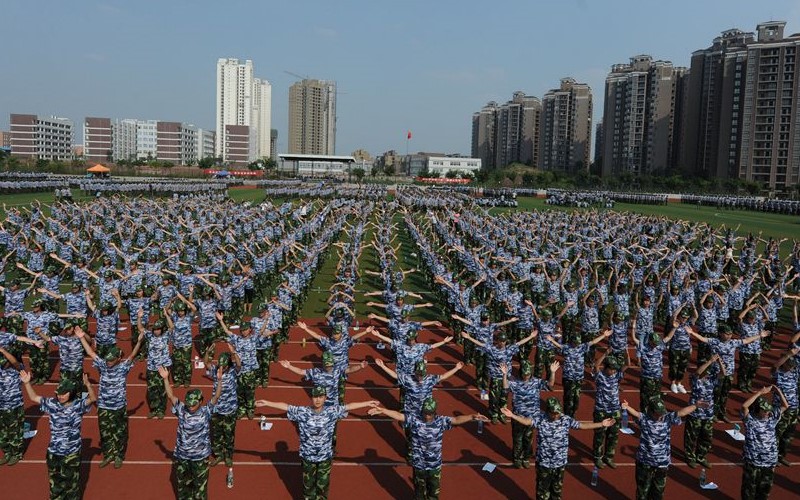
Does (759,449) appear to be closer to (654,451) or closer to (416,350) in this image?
(654,451)

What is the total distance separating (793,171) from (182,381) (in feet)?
324

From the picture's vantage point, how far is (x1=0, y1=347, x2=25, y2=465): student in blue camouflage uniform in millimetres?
8227

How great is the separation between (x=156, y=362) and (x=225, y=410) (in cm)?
222

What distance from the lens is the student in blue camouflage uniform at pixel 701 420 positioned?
8.52 meters

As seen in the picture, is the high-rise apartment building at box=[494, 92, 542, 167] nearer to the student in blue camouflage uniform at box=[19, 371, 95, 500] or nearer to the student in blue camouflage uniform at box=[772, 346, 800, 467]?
the student in blue camouflage uniform at box=[772, 346, 800, 467]

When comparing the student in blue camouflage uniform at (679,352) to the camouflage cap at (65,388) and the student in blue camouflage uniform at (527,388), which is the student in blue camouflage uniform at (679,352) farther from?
the camouflage cap at (65,388)

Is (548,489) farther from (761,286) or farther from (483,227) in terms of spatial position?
(483,227)

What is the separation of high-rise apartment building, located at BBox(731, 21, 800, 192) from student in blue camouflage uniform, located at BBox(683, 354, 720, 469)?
9050 centimetres

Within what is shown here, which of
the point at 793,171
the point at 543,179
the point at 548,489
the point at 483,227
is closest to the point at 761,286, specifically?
the point at 483,227

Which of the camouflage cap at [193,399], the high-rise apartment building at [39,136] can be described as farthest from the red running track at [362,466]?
the high-rise apartment building at [39,136]

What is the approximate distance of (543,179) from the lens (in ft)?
312

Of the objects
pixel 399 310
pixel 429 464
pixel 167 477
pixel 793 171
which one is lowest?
pixel 167 477

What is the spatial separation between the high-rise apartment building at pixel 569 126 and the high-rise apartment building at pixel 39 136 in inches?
4666

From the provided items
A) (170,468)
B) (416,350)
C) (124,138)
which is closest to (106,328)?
(170,468)
